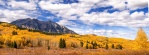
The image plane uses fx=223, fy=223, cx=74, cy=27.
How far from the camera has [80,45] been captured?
611 feet

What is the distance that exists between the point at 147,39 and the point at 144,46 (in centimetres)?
268

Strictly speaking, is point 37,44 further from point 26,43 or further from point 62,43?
point 62,43

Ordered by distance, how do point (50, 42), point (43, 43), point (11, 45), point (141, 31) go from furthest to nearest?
point (50, 42) < point (43, 43) < point (11, 45) < point (141, 31)

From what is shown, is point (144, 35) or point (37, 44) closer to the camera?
point (144, 35)

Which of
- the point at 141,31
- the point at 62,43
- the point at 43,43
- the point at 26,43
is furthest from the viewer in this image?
the point at 43,43

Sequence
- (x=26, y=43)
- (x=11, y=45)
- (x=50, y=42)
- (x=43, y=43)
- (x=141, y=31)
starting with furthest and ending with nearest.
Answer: (x=50, y=42) < (x=43, y=43) < (x=26, y=43) < (x=11, y=45) < (x=141, y=31)

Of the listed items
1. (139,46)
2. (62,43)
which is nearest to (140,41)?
(139,46)

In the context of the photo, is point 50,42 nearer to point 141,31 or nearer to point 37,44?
point 37,44

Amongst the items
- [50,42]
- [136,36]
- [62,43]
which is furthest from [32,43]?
[136,36]

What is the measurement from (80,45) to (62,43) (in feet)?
151

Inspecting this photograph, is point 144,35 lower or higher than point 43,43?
higher

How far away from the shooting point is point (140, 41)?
78312 mm

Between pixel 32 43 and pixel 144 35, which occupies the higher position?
pixel 144 35

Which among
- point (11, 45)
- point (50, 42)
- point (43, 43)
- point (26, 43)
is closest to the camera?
point (11, 45)
